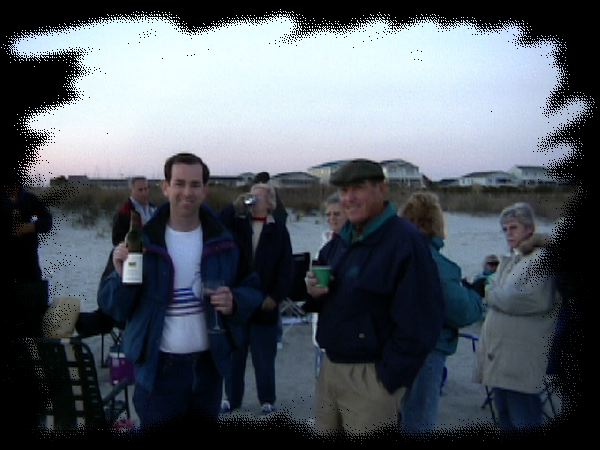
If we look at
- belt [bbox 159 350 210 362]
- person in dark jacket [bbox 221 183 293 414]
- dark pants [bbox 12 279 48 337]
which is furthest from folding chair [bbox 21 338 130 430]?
person in dark jacket [bbox 221 183 293 414]

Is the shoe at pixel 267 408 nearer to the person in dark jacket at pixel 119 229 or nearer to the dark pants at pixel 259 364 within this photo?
the dark pants at pixel 259 364

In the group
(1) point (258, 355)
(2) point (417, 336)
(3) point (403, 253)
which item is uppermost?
(3) point (403, 253)

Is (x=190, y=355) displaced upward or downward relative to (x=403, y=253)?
downward

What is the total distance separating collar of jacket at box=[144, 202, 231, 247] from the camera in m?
2.77

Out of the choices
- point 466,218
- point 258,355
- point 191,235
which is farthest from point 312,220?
point 191,235

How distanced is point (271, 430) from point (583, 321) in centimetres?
133

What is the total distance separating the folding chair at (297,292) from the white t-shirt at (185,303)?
780mm

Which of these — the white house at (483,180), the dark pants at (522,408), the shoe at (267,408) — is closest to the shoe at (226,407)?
the shoe at (267,408)

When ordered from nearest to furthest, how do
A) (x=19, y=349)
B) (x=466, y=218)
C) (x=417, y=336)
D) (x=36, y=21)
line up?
1. (x=36, y=21)
2. (x=19, y=349)
3. (x=417, y=336)
4. (x=466, y=218)

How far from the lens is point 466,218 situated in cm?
3253

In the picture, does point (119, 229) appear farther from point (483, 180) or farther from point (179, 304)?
point (483, 180)

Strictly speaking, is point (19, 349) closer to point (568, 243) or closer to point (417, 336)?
point (417, 336)

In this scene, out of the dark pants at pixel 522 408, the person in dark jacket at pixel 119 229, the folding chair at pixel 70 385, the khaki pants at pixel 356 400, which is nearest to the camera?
the khaki pants at pixel 356 400

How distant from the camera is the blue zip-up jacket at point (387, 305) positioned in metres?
2.52
